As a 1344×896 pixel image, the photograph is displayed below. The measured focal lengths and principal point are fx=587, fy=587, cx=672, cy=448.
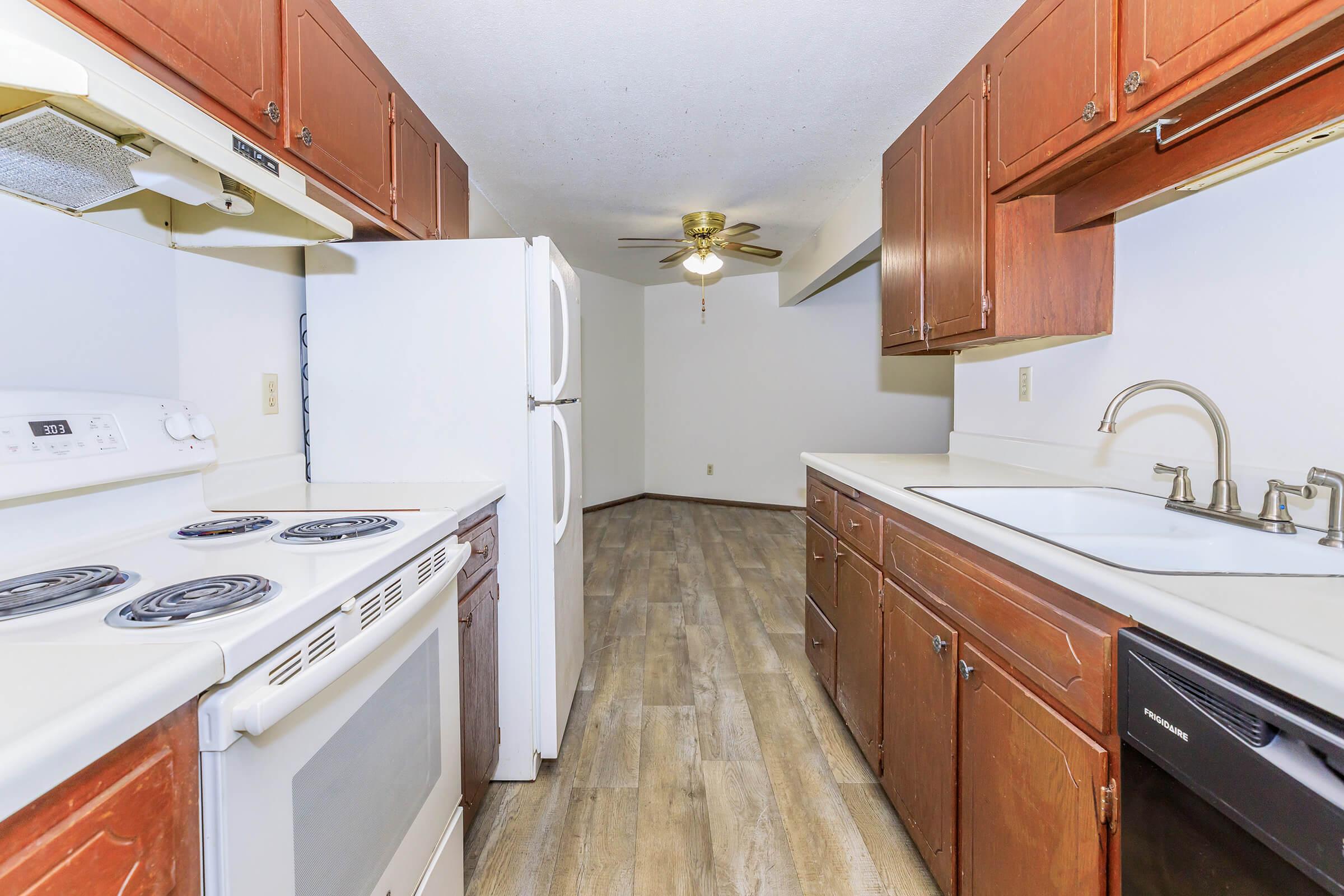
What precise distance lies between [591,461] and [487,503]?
404 centimetres

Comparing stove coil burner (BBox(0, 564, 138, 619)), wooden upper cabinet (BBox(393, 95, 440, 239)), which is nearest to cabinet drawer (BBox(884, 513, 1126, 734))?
stove coil burner (BBox(0, 564, 138, 619))

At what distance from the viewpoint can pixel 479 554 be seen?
1.57 metres

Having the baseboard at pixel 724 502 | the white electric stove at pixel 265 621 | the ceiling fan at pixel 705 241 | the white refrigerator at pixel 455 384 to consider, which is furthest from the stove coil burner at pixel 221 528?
the baseboard at pixel 724 502

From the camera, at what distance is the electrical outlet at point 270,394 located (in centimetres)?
167

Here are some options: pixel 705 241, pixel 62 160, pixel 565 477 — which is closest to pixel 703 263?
pixel 705 241

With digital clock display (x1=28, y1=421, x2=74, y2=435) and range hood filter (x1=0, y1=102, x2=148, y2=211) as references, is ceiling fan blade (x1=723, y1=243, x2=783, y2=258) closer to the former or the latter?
range hood filter (x1=0, y1=102, x2=148, y2=211)

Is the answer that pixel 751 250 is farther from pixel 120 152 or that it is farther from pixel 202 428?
pixel 120 152

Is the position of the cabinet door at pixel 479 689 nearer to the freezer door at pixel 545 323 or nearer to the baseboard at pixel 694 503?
the freezer door at pixel 545 323

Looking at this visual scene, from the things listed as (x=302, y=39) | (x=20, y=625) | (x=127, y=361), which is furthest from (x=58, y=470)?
(x=302, y=39)

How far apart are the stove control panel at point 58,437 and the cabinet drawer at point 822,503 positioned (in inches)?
74.0

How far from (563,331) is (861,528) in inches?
44.3

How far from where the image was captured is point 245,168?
1014 mm

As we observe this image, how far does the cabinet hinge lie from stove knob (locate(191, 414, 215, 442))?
181 cm

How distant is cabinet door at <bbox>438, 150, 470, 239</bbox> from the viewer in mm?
2400
